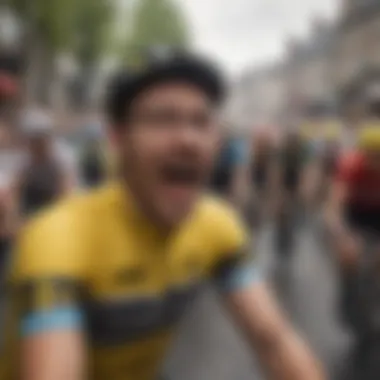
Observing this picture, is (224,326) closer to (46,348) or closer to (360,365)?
(360,365)

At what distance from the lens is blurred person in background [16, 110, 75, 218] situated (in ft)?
12.3

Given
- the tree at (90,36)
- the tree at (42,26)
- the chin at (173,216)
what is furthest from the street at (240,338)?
the tree at (90,36)

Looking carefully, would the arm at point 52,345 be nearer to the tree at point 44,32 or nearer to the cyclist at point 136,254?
the cyclist at point 136,254

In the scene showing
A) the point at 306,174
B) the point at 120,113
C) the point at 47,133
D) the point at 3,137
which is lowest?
the point at 306,174

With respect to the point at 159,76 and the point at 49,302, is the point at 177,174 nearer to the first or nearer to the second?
the point at 159,76

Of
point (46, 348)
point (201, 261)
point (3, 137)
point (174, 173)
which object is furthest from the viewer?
point (3, 137)

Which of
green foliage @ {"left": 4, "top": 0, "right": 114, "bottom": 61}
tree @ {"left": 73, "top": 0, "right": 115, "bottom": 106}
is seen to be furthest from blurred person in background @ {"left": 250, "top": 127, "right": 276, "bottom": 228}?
tree @ {"left": 73, "top": 0, "right": 115, "bottom": 106}

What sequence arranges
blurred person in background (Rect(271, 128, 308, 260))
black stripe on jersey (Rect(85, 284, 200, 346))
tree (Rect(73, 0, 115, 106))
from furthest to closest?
tree (Rect(73, 0, 115, 106)) → blurred person in background (Rect(271, 128, 308, 260)) → black stripe on jersey (Rect(85, 284, 200, 346))

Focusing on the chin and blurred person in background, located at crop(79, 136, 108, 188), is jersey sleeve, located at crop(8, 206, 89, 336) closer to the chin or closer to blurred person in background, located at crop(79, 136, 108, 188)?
the chin

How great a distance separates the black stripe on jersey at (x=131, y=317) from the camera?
3.76 ft

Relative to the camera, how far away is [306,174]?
6.04 metres

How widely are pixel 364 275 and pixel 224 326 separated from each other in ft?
4.52

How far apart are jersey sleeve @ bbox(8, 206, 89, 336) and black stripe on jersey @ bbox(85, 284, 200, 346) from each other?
0.19 ft

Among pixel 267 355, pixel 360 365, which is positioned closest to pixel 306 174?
pixel 360 365
